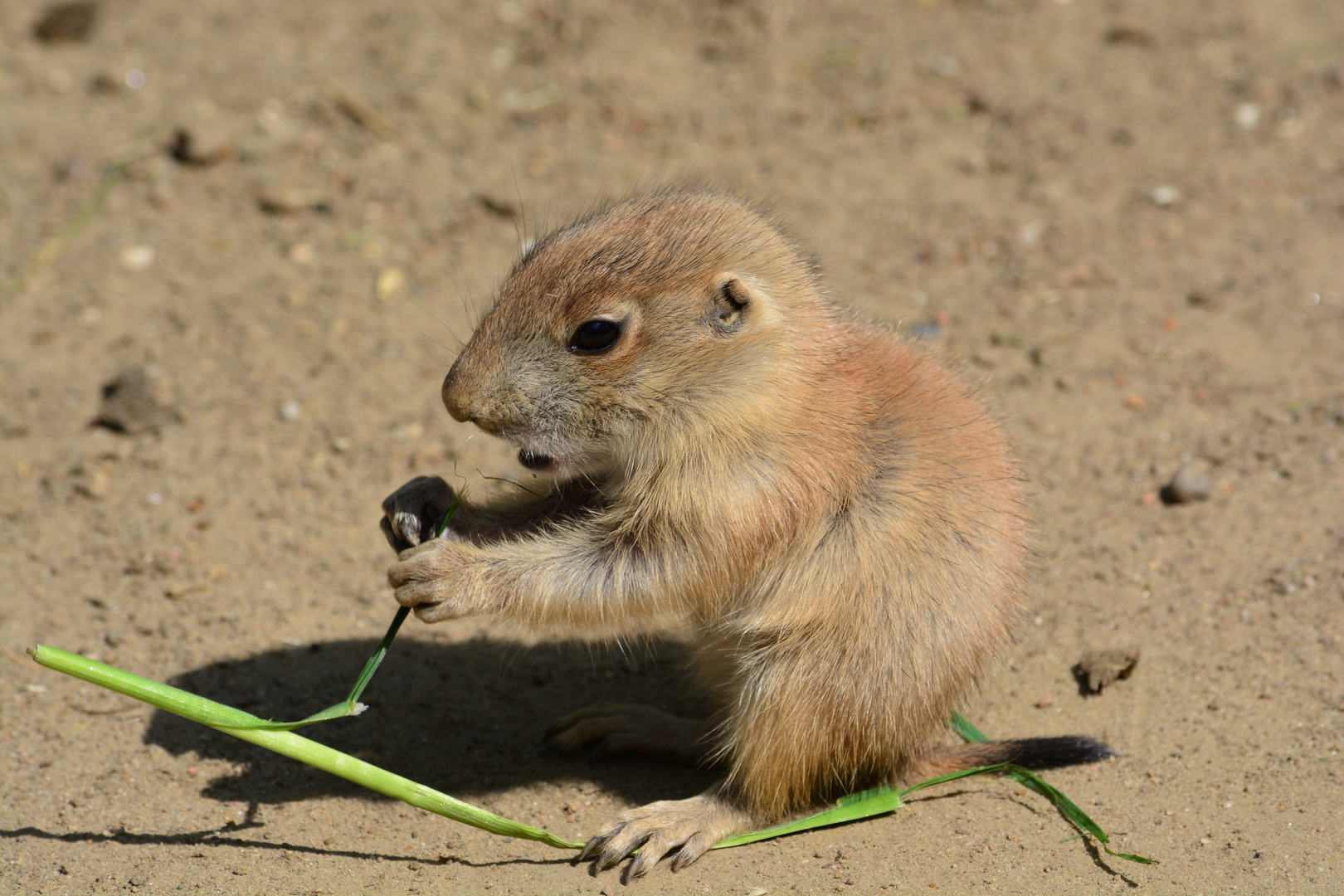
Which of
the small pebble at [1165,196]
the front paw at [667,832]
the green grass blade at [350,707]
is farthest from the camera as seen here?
the small pebble at [1165,196]

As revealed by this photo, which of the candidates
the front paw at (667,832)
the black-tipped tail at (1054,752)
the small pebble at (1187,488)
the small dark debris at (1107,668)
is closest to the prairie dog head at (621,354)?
the front paw at (667,832)

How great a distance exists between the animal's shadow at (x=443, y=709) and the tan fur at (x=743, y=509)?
1.95ft

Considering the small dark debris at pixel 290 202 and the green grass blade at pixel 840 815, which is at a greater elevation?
the green grass blade at pixel 840 815

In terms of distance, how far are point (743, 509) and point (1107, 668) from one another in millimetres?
1620

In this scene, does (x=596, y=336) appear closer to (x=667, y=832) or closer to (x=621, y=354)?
(x=621, y=354)

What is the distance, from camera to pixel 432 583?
11.2ft

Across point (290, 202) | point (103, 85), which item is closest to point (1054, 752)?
point (290, 202)

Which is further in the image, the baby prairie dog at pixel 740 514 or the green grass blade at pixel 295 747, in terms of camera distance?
the baby prairie dog at pixel 740 514

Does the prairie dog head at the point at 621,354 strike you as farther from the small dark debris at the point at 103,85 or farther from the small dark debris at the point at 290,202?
the small dark debris at the point at 103,85

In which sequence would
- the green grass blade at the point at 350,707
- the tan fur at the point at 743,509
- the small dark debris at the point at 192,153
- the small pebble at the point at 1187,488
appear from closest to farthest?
the green grass blade at the point at 350,707, the tan fur at the point at 743,509, the small pebble at the point at 1187,488, the small dark debris at the point at 192,153

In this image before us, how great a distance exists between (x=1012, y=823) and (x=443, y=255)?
423 cm

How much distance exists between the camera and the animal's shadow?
157 inches

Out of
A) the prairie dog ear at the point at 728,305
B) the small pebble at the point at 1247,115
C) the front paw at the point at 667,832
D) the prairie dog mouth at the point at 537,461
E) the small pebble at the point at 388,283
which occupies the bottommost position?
the small pebble at the point at 388,283

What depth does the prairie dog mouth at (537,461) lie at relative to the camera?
3496 mm
